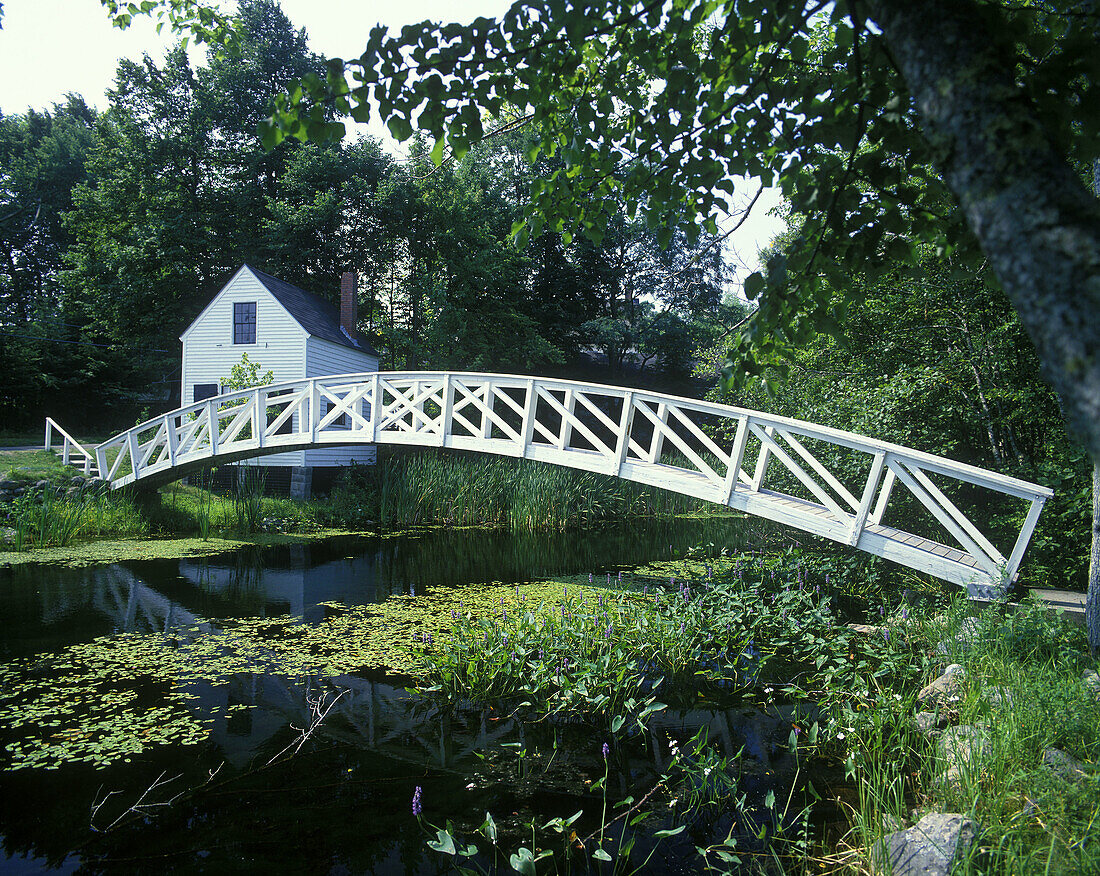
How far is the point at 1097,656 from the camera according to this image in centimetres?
387

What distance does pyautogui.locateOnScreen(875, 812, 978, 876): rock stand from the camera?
2.37 m

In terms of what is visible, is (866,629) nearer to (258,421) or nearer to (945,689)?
(945,689)

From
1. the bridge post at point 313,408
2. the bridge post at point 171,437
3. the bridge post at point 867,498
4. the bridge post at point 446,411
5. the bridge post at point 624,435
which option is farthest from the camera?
the bridge post at point 171,437

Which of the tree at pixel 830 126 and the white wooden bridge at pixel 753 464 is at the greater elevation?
the tree at pixel 830 126

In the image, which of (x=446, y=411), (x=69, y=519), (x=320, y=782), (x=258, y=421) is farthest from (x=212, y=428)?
(x=320, y=782)

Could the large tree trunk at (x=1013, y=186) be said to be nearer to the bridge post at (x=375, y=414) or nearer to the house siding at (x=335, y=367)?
the bridge post at (x=375, y=414)

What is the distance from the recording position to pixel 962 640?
449 centimetres

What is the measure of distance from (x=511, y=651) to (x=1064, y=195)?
14.2ft

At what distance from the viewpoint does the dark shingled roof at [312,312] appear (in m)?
18.3

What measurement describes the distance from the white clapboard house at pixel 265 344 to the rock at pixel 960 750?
1625 cm

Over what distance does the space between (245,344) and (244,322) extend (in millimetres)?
625

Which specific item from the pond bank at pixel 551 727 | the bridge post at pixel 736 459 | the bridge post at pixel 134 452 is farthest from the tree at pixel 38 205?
the bridge post at pixel 736 459

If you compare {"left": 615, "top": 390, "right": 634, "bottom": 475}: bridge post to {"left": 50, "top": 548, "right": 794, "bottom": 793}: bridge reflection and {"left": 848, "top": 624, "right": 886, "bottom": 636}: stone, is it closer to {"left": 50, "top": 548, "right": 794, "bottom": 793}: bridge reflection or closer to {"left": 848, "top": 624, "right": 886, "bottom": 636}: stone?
{"left": 848, "top": 624, "right": 886, "bottom": 636}: stone

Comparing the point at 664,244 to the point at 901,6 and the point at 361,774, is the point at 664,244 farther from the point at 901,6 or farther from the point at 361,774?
the point at 361,774
